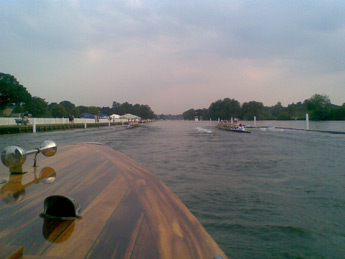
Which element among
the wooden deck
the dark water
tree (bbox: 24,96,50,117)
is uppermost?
tree (bbox: 24,96,50,117)

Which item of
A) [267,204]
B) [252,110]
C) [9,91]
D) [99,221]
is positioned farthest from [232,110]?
[99,221]

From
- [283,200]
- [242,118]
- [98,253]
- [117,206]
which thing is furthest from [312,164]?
[242,118]

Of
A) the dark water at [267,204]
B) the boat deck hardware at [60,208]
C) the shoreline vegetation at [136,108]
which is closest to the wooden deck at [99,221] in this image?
the boat deck hardware at [60,208]

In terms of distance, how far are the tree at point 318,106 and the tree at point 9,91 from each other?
59756mm

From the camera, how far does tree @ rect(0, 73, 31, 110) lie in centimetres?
3633

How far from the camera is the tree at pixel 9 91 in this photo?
3633 cm

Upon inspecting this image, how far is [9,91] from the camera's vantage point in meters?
36.6

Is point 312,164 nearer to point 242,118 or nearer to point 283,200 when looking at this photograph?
Result: point 283,200

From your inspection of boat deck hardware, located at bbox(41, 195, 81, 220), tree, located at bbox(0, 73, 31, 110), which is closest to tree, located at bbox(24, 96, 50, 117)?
tree, located at bbox(0, 73, 31, 110)

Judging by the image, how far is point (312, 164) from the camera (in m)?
6.74

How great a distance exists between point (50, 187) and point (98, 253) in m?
1.04

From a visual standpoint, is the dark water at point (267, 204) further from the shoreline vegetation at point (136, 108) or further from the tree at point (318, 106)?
the tree at point (318, 106)

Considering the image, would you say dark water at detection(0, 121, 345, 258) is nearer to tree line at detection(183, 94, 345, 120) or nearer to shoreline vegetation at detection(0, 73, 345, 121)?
shoreline vegetation at detection(0, 73, 345, 121)

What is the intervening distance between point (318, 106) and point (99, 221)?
230ft
